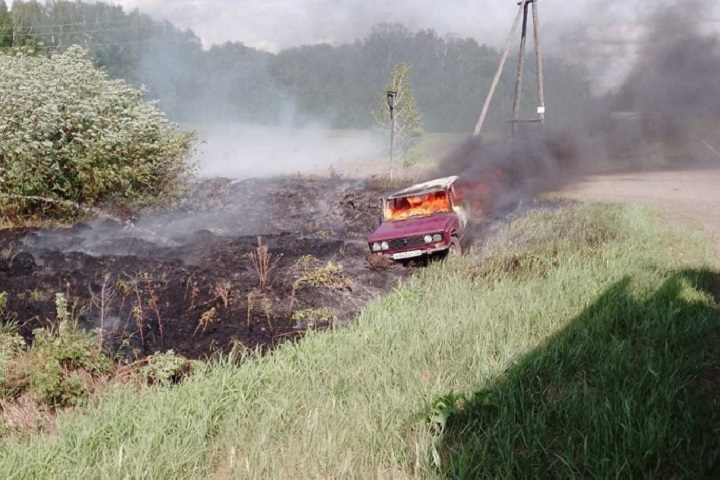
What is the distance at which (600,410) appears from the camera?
14.0 ft

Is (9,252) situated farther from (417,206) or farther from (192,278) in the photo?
(417,206)

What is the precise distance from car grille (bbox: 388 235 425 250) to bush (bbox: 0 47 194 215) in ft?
29.5

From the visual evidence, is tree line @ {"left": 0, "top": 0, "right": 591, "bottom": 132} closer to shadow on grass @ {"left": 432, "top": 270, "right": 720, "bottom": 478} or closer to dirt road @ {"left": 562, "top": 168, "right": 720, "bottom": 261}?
dirt road @ {"left": 562, "top": 168, "right": 720, "bottom": 261}

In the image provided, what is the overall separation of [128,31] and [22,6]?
19969mm

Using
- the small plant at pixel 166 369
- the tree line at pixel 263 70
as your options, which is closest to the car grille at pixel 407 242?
the small plant at pixel 166 369

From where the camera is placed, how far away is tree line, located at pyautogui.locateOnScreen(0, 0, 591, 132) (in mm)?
57312

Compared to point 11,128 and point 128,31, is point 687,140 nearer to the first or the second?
point 11,128

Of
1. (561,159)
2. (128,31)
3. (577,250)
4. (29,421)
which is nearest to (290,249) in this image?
(577,250)

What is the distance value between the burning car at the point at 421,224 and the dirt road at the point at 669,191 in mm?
4685

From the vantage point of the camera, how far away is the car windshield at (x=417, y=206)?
40.4ft

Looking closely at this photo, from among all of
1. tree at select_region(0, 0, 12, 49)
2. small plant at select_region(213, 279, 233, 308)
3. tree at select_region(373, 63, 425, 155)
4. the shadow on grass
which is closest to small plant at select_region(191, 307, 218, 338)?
small plant at select_region(213, 279, 233, 308)

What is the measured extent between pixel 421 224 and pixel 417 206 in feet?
3.67

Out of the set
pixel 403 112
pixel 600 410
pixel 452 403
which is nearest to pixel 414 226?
pixel 452 403

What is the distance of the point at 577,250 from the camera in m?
9.56
